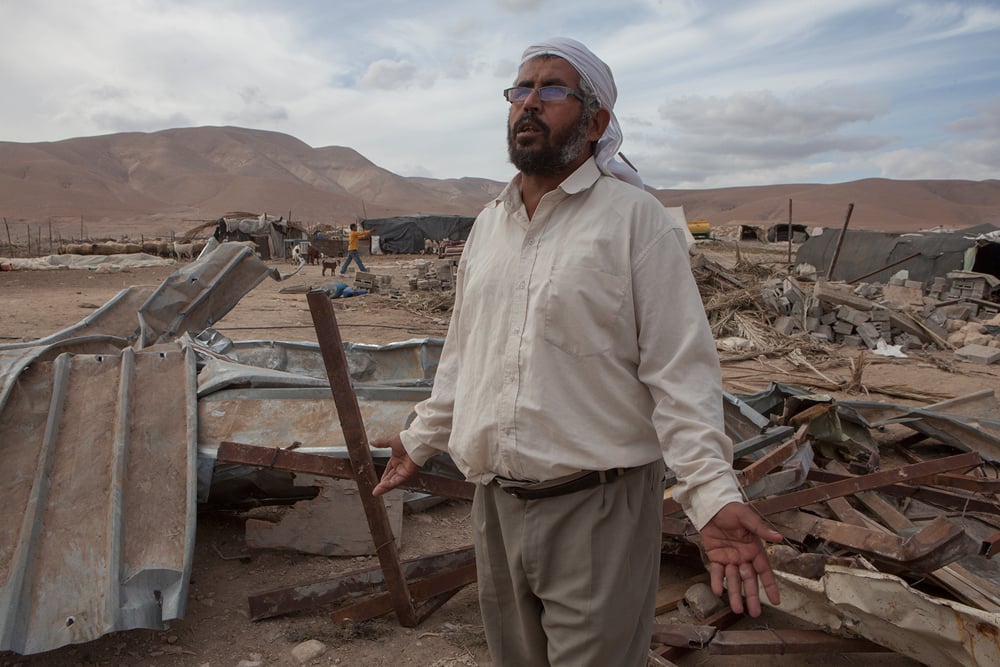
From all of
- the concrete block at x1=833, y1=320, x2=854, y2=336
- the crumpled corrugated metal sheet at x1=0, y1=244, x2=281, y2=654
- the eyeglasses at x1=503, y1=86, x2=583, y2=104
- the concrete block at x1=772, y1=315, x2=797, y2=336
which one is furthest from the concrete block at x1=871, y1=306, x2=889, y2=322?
the eyeglasses at x1=503, y1=86, x2=583, y2=104

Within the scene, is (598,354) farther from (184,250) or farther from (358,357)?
(184,250)

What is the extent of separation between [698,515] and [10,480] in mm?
2937

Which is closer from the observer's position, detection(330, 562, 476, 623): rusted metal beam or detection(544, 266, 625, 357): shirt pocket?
detection(544, 266, 625, 357): shirt pocket

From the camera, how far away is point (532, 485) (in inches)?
62.6

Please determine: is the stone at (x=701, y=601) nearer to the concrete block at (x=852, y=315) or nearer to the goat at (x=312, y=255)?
the concrete block at (x=852, y=315)

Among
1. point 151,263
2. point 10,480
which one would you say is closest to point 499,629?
point 10,480

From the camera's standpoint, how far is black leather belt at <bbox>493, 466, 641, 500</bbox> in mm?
1550

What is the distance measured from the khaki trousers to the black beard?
0.76 m

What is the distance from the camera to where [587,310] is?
1517 mm

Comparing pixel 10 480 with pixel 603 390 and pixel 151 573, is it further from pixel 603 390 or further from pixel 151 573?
pixel 603 390

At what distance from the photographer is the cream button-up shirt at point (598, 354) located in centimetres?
143

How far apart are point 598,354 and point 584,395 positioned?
0.10m

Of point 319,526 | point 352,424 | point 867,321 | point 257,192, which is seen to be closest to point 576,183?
point 352,424

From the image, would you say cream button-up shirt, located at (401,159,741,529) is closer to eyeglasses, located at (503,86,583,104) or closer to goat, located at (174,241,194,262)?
eyeglasses, located at (503,86,583,104)
